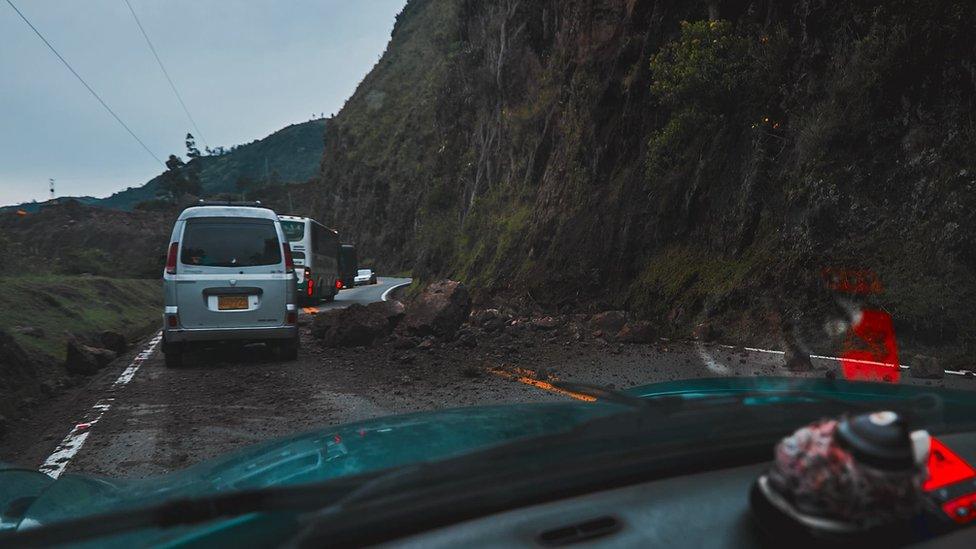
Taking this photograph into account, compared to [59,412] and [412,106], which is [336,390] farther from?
[412,106]

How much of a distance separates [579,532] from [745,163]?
1385 cm

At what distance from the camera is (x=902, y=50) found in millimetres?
11188

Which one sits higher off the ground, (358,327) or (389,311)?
(389,311)

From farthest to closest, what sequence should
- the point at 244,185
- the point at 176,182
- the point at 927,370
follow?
the point at 244,185, the point at 176,182, the point at 927,370

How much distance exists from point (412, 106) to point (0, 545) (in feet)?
212

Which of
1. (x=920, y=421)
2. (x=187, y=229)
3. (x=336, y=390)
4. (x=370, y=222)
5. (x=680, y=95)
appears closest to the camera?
(x=920, y=421)

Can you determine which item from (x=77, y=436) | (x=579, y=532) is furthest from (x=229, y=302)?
(x=579, y=532)

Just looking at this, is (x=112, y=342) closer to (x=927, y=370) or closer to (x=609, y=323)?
(x=609, y=323)

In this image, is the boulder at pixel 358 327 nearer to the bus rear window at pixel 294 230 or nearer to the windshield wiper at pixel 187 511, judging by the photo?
the windshield wiper at pixel 187 511

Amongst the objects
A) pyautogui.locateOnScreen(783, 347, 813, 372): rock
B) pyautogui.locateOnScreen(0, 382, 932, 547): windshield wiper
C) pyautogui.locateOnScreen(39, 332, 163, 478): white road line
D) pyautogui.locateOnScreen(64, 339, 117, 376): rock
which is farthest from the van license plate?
→ pyautogui.locateOnScreen(0, 382, 932, 547): windshield wiper

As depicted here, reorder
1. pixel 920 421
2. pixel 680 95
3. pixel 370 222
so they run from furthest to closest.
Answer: pixel 370 222
pixel 680 95
pixel 920 421

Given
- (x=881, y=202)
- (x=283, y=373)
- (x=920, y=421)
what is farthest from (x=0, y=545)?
(x=881, y=202)

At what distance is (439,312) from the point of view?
40.1ft

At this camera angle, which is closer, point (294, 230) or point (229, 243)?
point (229, 243)
